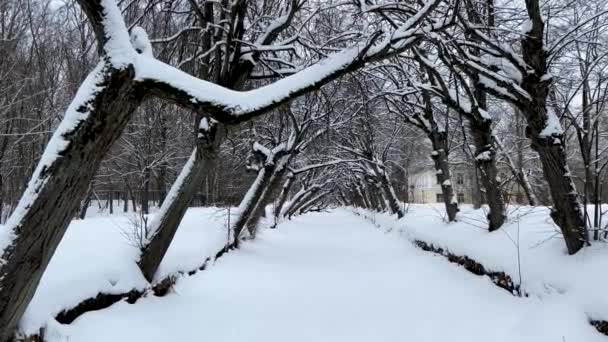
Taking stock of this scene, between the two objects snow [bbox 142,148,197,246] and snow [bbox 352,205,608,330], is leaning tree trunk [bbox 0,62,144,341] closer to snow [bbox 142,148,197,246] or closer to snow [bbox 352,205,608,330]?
snow [bbox 142,148,197,246]

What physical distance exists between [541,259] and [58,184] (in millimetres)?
5538

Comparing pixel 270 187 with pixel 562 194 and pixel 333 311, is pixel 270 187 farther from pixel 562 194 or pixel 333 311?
pixel 562 194

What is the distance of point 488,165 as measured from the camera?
9.27 metres

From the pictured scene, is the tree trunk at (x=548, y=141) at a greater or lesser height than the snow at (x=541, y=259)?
greater

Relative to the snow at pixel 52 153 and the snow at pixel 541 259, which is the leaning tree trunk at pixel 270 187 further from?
the snow at pixel 52 153

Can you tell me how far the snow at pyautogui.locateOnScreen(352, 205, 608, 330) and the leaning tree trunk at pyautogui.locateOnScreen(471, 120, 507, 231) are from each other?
0.43m

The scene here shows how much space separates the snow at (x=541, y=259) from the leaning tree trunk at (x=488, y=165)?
43 cm

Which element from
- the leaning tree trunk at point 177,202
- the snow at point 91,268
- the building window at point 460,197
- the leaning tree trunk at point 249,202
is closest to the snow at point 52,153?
the snow at point 91,268

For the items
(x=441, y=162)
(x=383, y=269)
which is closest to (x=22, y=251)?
(x=383, y=269)

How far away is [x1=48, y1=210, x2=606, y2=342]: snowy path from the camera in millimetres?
4680

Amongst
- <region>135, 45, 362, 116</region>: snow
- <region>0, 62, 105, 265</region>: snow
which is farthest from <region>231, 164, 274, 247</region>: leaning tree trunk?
<region>0, 62, 105, 265</region>: snow

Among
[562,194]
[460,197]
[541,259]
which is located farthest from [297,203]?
[460,197]

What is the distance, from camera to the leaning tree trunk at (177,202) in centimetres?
645

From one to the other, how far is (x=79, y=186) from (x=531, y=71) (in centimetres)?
572
